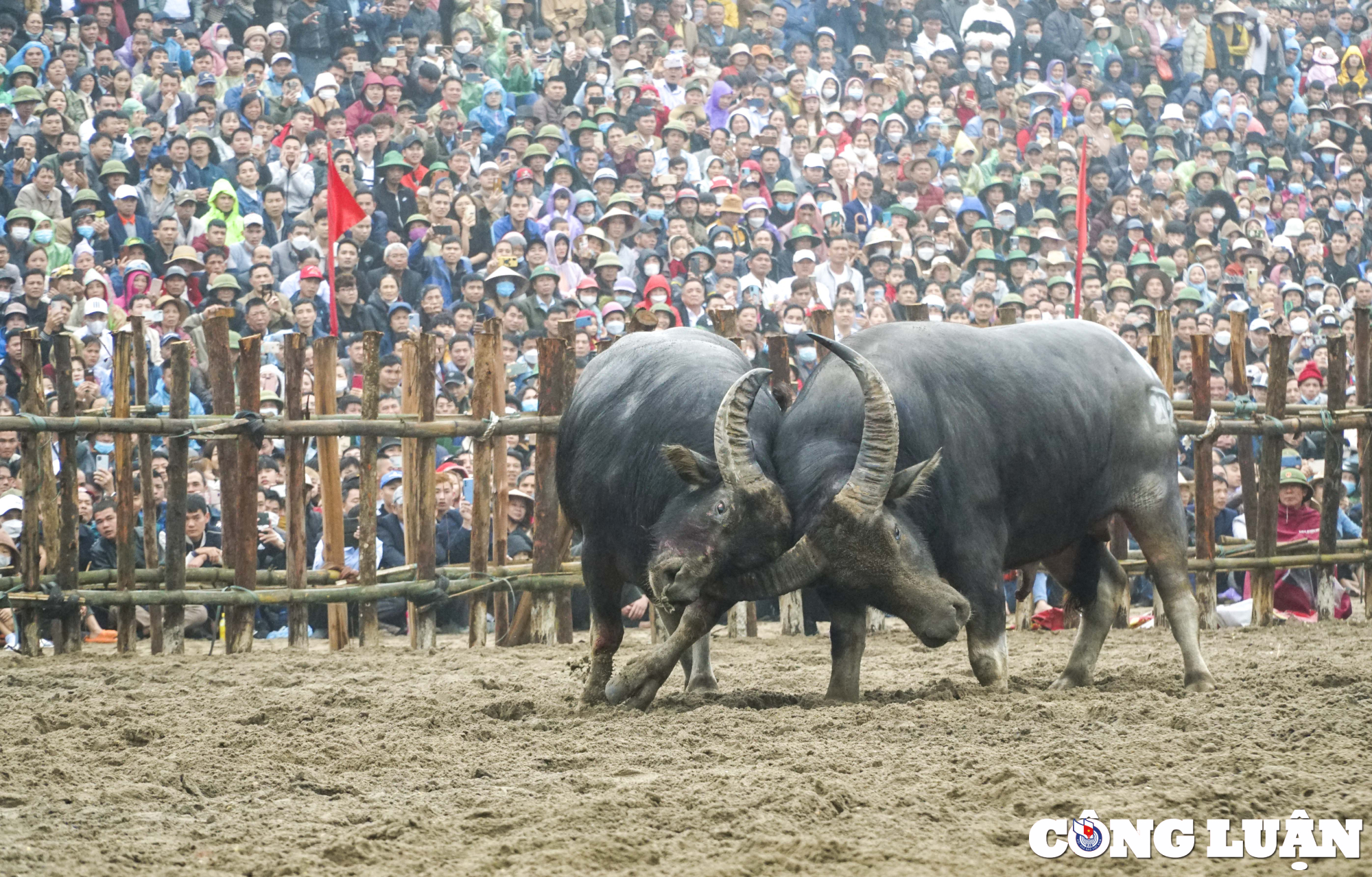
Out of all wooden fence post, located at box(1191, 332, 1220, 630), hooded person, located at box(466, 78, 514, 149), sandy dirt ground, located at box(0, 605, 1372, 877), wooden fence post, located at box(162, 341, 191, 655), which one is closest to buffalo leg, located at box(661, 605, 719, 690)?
sandy dirt ground, located at box(0, 605, 1372, 877)

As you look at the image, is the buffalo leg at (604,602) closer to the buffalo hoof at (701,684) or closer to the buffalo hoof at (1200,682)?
the buffalo hoof at (701,684)

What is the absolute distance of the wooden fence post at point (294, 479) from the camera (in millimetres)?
8586

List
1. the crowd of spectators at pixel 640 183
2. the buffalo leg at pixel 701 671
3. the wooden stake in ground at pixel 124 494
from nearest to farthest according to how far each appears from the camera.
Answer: the buffalo leg at pixel 701 671, the wooden stake in ground at pixel 124 494, the crowd of spectators at pixel 640 183

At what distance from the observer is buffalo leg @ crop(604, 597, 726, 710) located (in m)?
6.05

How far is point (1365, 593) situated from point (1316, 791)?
684 cm

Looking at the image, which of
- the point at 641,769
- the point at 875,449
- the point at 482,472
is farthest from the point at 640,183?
the point at 641,769

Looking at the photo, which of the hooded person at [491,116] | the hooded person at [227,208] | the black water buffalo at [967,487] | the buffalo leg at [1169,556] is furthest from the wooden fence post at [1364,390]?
the hooded person at [227,208]

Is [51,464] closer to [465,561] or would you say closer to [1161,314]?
[465,561]

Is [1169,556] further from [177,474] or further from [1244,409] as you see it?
[177,474]

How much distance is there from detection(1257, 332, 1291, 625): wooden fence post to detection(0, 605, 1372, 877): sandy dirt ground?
253 centimetres

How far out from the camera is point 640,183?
15.7 meters

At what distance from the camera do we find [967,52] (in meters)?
19.4

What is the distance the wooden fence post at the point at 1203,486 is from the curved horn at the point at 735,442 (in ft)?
16.0

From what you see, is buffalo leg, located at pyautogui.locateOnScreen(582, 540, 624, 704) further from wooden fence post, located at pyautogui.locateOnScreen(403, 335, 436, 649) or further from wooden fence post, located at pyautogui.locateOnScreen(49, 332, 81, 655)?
wooden fence post, located at pyautogui.locateOnScreen(49, 332, 81, 655)
